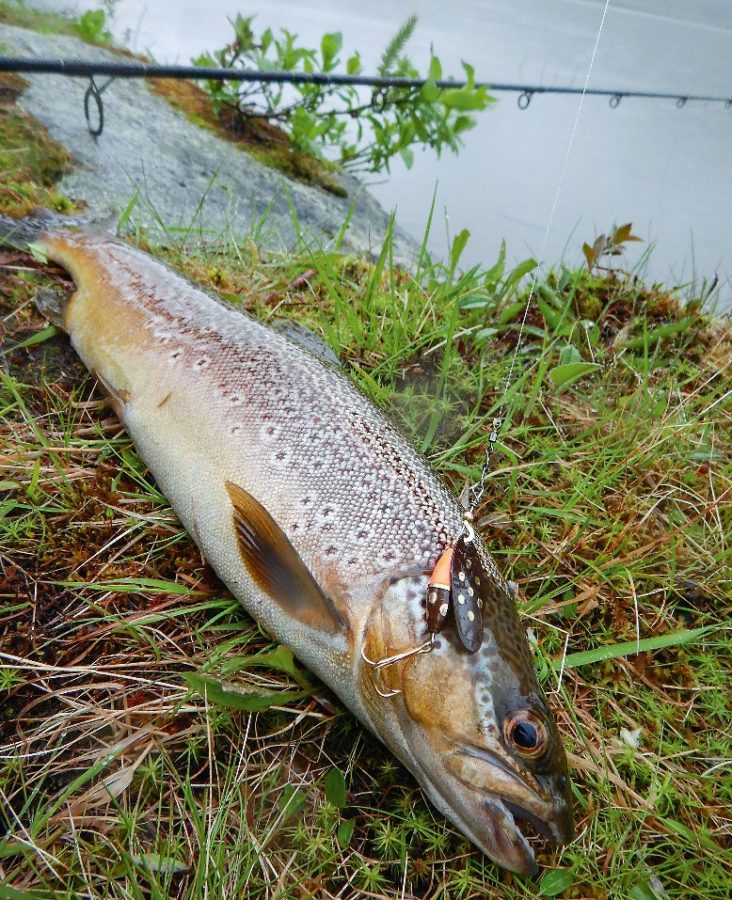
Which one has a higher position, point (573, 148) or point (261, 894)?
point (573, 148)

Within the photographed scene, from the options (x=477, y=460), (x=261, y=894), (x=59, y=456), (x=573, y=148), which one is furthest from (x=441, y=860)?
(x=573, y=148)

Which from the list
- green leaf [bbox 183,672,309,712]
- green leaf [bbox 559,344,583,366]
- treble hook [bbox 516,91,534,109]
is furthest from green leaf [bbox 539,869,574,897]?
treble hook [bbox 516,91,534,109]

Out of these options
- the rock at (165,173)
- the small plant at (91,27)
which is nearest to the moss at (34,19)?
the small plant at (91,27)

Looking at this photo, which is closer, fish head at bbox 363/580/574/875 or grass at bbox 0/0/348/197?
fish head at bbox 363/580/574/875

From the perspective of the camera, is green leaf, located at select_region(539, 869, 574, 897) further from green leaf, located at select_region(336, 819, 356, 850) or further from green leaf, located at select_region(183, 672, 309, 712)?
green leaf, located at select_region(183, 672, 309, 712)

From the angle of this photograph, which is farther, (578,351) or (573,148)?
(573,148)

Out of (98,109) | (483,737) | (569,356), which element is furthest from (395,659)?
(98,109)

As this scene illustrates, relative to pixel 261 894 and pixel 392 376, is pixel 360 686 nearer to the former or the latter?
pixel 261 894
